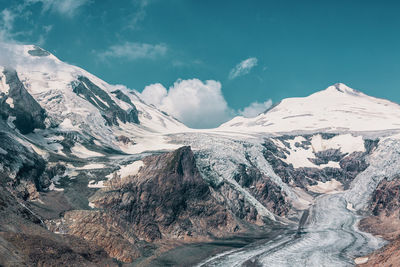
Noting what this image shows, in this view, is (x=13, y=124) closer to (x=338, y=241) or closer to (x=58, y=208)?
(x=58, y=208)

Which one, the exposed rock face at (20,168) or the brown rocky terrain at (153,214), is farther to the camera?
the exposed rock face at (20,168)

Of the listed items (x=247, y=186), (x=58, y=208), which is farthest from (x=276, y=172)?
(x=58, y=208)

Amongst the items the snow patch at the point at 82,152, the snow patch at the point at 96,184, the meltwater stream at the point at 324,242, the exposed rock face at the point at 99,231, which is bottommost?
the meltwater stream at the point at 324,242

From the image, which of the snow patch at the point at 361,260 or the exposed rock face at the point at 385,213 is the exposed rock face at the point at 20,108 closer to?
the snow patch at the point at 361,260

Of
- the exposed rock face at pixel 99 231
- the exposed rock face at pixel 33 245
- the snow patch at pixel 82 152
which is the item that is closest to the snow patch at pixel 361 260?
the exposed rock face at pixel 99 231

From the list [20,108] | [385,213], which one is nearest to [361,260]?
[385,213]

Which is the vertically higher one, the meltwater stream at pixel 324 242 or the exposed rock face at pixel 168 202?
the exposed rock face at pixel 168 202
